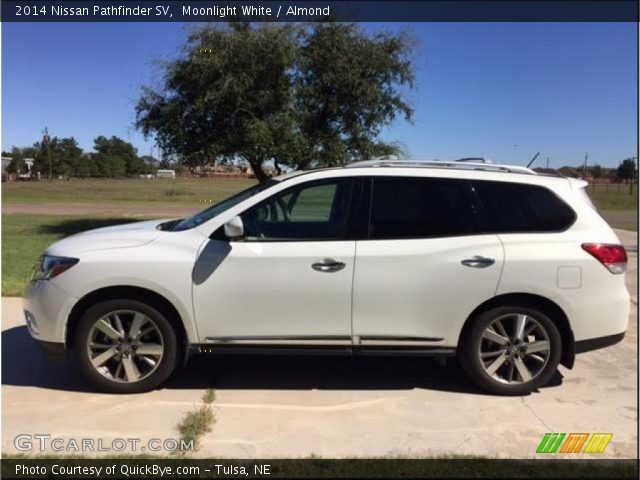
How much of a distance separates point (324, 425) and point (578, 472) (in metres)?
1.59

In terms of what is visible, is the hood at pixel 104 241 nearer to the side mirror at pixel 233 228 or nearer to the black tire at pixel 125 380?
the black tire at pixel 125 380

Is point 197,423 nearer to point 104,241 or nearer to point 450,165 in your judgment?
point 104,241

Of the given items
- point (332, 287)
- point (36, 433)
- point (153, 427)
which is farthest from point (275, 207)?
point (36, 433)

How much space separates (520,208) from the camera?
15.1ft

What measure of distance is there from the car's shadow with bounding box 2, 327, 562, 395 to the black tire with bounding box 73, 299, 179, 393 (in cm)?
22

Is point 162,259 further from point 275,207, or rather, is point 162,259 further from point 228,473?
point 228,473

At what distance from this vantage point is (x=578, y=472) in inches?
137

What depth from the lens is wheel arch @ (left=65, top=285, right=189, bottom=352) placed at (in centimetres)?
444

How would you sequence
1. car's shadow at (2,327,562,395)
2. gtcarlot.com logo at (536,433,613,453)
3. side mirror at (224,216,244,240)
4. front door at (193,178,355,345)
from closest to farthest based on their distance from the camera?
gtcarlot.com logo at (536,433,613,453) → side mirror at (224,216,244,240) → front door at (193,178,355,345) → car's shadow at (2,327,562,395)

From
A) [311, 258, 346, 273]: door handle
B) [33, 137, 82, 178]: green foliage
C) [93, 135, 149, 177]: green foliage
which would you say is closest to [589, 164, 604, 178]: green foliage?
[93, 135, 149, 177]: green foliage


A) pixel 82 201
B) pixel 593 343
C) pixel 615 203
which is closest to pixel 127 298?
pixel 593 343

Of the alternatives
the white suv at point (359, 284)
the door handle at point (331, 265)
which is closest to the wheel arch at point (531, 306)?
the white suv at point (359, 284)

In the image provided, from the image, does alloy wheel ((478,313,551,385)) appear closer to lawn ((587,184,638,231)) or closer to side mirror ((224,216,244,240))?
side mirror ((224,216,244,240))

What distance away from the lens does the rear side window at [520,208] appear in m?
4.57
